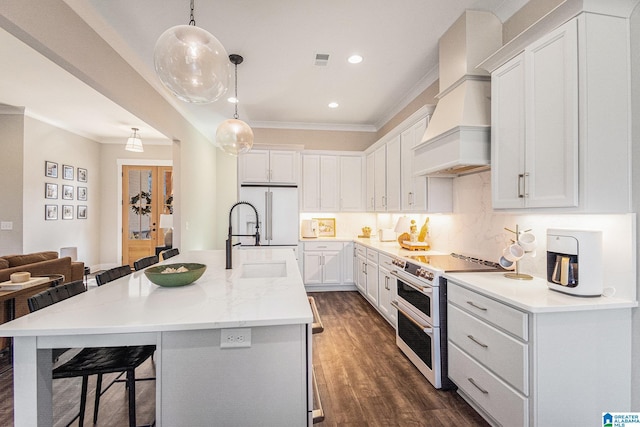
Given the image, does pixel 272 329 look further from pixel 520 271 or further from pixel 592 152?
pixel 520 271

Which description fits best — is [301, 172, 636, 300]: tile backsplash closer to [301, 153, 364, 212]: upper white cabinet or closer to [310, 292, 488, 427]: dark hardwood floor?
[310, 292, 488, 427]: dark hardwood floor

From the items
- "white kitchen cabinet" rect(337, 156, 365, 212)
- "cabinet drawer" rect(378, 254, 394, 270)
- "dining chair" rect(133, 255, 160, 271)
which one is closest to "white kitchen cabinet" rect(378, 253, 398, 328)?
"cabinet drawer" rect(378, 254, 394, 270)

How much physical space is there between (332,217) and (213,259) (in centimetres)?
301

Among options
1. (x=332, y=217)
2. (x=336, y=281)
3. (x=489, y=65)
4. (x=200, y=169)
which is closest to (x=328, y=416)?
(x=489, y=65)

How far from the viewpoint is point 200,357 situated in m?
1.22

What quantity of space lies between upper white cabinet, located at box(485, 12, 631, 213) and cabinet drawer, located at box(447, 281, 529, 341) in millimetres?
640

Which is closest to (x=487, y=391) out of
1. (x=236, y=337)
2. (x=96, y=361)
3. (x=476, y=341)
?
(x=476, y=341)

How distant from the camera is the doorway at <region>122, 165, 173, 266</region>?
7.03 meters

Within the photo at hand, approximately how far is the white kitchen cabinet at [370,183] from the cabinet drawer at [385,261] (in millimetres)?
1247

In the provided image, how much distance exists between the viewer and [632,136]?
1.55 m

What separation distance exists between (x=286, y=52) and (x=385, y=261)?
2.55 meters

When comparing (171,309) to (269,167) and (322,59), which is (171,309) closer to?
(322,59)

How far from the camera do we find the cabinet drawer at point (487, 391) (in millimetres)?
1566

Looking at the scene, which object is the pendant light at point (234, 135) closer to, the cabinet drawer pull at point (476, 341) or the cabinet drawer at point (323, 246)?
the cabinet drawer at point (323, 246)
